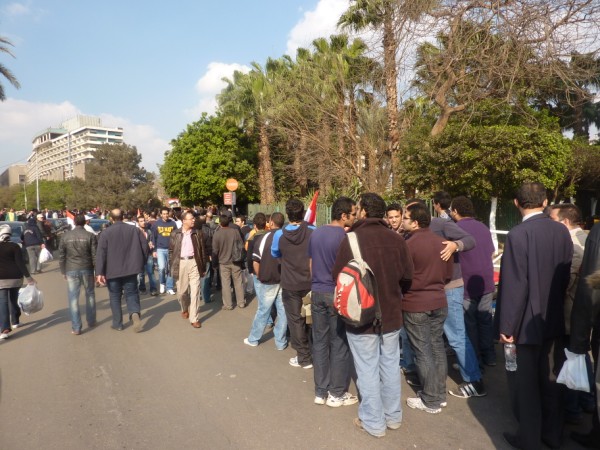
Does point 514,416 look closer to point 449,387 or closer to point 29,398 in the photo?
point 449,387

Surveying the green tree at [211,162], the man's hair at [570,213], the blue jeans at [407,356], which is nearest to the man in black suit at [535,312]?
the man's hair at [570,213]

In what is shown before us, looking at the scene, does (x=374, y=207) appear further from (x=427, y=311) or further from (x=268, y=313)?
(x=268, y=313)

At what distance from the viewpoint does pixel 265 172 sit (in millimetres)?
27156

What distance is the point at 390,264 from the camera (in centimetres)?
360

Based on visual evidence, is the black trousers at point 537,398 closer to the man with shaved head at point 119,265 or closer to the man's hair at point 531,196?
the man's hair at point 531,196

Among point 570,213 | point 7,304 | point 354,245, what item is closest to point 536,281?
point 354,245

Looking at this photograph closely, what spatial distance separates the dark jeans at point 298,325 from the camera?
524cm

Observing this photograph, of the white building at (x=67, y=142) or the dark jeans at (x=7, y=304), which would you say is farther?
the white building at (x=67, y=142)

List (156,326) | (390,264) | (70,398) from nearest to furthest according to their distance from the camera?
(390,264) → (70,398) → (156,326)

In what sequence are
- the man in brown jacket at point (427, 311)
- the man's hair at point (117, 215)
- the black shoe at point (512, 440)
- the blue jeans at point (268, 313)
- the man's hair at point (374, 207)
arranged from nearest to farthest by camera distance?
the black shoe at point (512, 440) < the man's hair at point (374, 207) < the man in brown jacket at point (427, 311) < the blue jeans at point (268, 313) < the man's hair at point (117, 215)

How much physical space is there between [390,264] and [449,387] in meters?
1.88

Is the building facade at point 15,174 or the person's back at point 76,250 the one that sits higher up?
the building facade at point 15,174

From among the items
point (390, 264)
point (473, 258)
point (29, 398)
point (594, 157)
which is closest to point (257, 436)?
point (390, 264)

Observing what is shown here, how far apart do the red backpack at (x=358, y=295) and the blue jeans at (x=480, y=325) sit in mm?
1854
